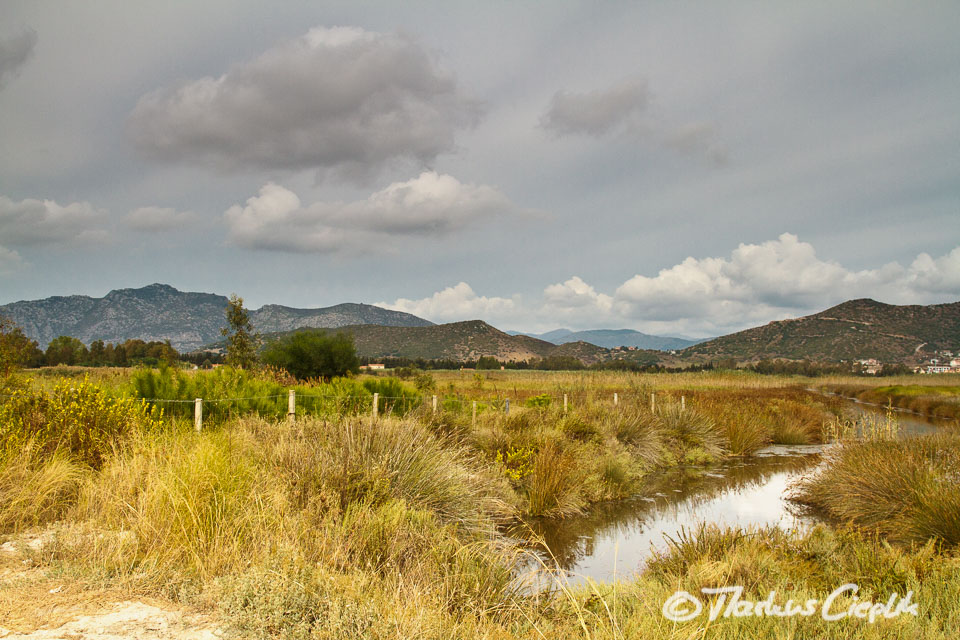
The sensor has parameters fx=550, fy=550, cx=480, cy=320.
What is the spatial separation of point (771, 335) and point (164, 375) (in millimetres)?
115681

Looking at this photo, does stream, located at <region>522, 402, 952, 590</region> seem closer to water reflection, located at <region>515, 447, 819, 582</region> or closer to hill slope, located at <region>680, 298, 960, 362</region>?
water reflection, located at <region>515, 447, 819, 582</region>

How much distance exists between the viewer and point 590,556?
26.2 ft

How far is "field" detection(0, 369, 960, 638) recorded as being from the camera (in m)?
3.54

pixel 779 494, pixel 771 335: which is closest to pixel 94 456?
pixel 779 494

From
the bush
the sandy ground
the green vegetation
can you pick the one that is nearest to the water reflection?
the sandy ground

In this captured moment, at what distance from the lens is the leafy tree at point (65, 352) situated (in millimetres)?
50803

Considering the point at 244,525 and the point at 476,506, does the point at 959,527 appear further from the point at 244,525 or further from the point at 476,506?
the point at 244,525

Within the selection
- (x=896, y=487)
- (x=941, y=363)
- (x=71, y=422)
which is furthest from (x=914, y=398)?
(x=941, y=363)

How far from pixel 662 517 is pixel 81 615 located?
29.3ft

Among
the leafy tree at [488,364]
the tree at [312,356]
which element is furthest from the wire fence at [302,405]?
the leafy tree at [488,364]

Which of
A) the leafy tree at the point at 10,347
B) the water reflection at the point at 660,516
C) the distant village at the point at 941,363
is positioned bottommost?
the distant village at the point at 941,363

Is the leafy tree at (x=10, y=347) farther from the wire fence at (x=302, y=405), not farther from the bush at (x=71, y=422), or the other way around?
the bush at (x=71, y=422)

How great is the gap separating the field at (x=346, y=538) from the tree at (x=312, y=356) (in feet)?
37.0

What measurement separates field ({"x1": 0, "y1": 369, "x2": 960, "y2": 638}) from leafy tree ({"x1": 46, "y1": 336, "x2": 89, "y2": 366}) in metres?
52.4
